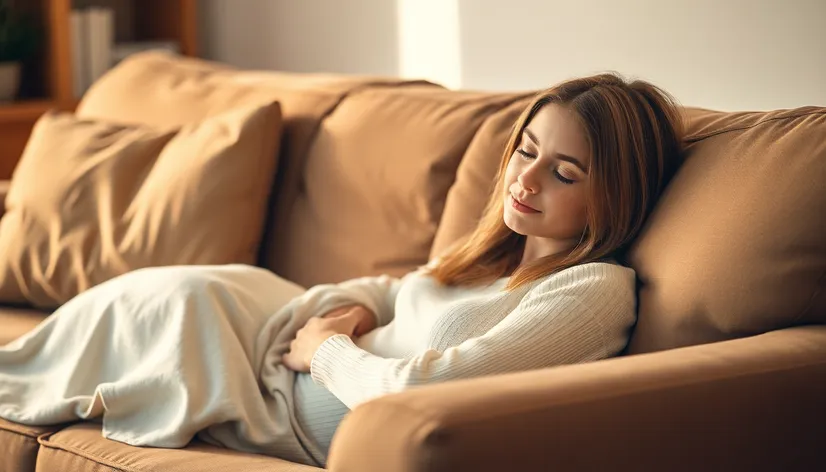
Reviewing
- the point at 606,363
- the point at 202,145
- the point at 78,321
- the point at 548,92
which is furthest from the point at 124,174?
the point at 606,363

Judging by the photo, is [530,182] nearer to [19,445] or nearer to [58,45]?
[19,445]

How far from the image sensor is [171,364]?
164 cm

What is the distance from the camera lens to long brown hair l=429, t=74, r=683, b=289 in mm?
1491

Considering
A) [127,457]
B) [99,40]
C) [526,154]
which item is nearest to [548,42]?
[526,154]

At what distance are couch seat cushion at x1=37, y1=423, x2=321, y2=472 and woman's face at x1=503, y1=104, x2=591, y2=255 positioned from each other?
0.44m

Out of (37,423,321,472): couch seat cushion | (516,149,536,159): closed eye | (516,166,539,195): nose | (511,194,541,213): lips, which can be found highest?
(516,149,536,159): closed eye

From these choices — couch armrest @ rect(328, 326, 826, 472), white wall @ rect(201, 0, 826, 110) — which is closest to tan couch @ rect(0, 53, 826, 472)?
couch armrest @ rect(328, 326, 826, 472)

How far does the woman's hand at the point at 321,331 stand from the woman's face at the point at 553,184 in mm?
309

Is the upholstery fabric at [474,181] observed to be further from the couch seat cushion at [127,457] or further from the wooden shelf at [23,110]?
the wooden shelf at [23,110]

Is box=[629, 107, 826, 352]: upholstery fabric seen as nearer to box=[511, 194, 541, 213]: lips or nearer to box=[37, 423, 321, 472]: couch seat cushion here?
box=[511, 194, 541, 213]: lips

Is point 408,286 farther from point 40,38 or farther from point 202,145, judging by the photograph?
point 40,38

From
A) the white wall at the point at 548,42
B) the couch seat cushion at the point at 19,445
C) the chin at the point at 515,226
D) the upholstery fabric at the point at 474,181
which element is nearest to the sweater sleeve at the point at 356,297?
the upholstery fabric at the point at 474,181

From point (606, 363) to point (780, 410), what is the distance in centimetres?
19

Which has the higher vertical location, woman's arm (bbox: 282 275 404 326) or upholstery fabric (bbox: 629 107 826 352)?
upholstery fabric (bbox: 629 107 826 352)
